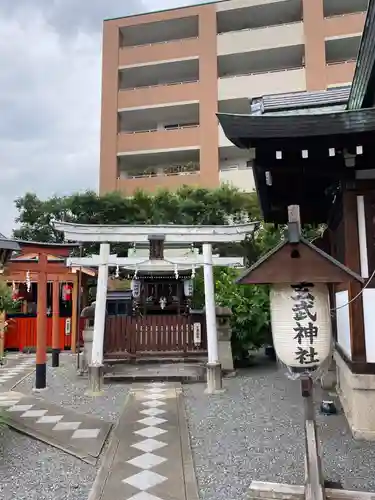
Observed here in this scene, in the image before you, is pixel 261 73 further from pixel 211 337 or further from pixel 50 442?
pixel 50 442

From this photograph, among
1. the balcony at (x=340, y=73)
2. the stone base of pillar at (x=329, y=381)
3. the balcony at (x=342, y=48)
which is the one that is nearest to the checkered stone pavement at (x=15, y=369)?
the stone base of pillar at (x=329, y=381)

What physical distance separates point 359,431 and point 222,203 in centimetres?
1464

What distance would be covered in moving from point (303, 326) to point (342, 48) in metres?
25.5

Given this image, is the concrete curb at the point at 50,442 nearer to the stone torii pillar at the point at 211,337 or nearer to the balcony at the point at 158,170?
the stone torii pillar at the point at 211,337

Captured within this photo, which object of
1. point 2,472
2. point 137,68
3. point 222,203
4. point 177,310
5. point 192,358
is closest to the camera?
point 2,472

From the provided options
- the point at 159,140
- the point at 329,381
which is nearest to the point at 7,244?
the point at 329,381

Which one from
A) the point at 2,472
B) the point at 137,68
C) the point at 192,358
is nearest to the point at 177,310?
the point at 192,358

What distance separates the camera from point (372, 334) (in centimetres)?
468

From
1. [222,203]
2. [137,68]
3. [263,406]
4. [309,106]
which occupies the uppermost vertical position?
[137,68]

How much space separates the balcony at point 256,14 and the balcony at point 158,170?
27.9 feet

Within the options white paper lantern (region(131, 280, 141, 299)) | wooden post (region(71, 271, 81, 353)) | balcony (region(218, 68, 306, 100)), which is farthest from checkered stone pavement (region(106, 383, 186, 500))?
balcony (region(218, 68, 306, 100))

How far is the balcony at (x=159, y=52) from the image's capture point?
25.2m

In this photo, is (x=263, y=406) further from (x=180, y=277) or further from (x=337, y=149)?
(x=180, y=277)

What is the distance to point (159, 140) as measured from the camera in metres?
25.0
